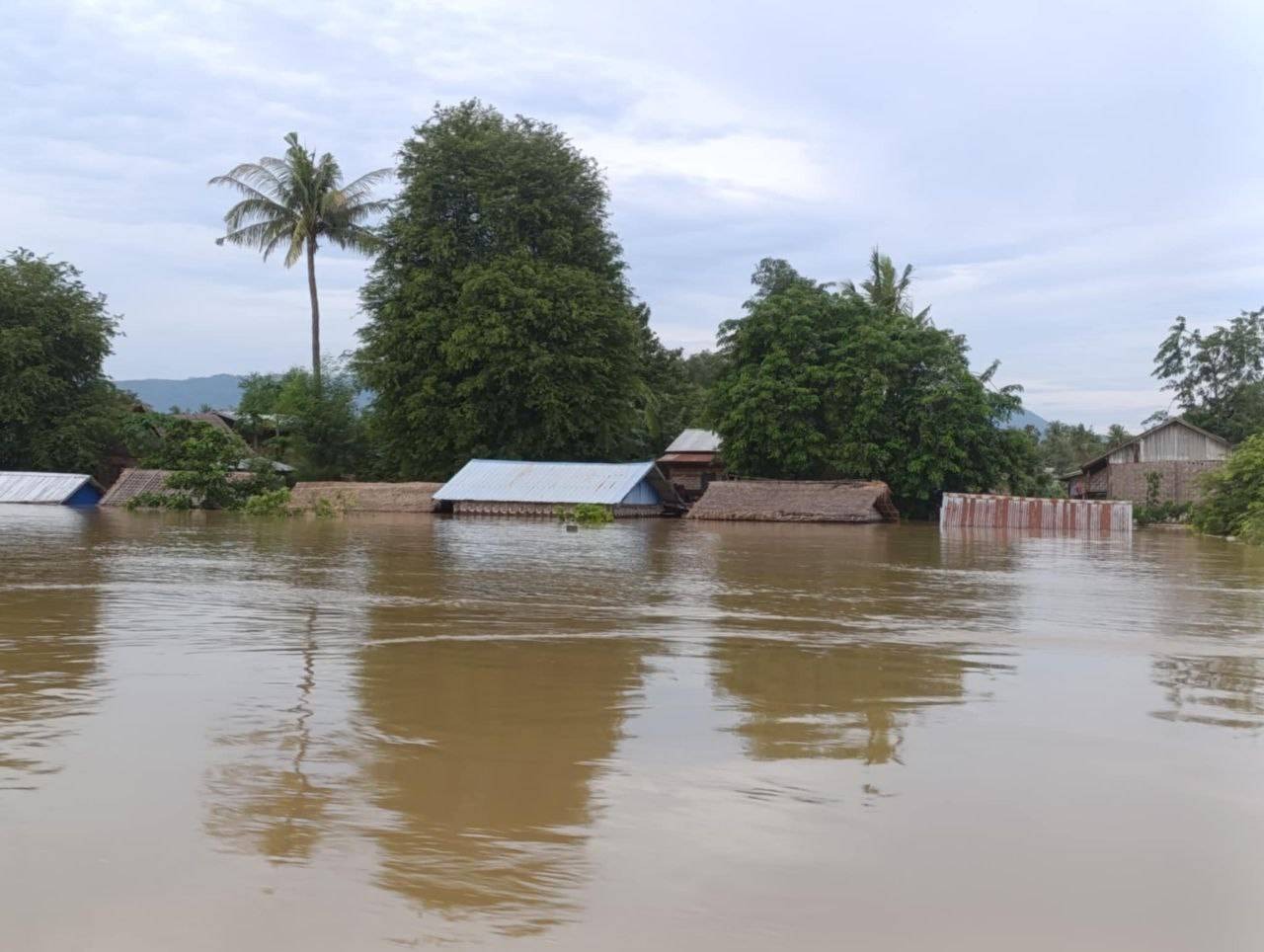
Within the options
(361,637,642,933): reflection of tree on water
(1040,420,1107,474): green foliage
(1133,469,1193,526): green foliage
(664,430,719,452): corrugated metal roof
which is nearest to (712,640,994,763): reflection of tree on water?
(361,637,642,933): reflection of tree on water

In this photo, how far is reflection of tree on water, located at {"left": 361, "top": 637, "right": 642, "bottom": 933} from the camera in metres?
3.55

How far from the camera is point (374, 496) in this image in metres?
32.8

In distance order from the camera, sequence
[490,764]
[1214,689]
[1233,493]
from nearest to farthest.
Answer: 1. [490,764]
2. [1214,689]
3. [1233,493]

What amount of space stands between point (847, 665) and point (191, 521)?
21621 mm

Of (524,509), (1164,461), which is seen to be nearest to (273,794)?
(524,509)

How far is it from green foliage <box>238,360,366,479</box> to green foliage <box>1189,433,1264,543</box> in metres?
26.3

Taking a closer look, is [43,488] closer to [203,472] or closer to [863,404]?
[203,472]

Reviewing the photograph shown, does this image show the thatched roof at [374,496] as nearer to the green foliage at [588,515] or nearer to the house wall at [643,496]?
the green foliage at [588,515]

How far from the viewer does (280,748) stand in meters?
5.03

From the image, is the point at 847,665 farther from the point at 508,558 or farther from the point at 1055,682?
the point at 508,558

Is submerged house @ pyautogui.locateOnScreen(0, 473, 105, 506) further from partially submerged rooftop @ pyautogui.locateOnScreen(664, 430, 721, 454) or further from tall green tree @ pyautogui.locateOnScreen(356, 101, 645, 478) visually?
partially submerged rooftop @ pyautogui.locateOnScreen(664, 430, 721, 454)

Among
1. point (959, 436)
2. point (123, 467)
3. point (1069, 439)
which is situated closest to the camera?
point (959, 436)

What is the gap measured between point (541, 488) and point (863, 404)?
9.24 metres

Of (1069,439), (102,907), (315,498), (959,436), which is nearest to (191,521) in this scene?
(315,498)
